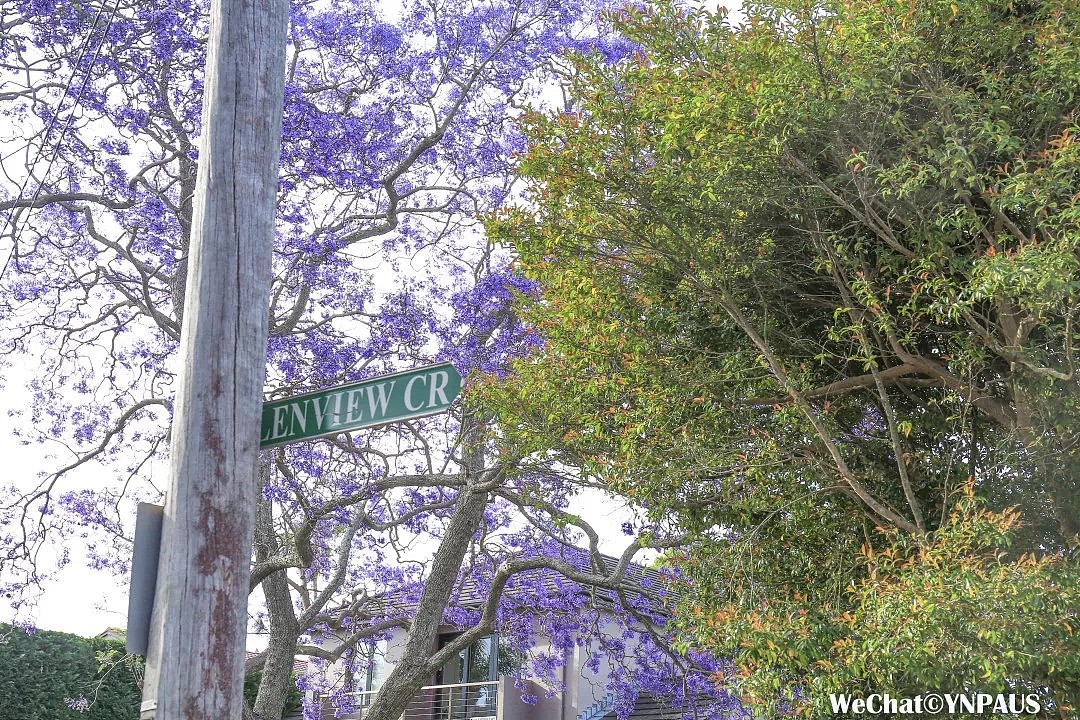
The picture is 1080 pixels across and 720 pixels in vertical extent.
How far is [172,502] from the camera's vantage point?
12.4 feet

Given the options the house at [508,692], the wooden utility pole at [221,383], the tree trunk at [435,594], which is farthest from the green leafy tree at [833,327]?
the house at [508,692]

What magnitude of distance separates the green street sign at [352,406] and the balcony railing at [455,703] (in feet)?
58.1

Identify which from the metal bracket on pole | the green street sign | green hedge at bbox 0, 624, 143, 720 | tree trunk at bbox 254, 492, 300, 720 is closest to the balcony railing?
green hedge at bbox 0, 624, 143, 720

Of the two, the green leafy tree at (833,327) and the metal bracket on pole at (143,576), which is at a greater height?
the green leafy tree at (833,327)

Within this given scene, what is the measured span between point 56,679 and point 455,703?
7.90 m

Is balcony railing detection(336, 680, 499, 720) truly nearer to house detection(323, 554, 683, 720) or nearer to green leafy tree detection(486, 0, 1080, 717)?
house detection(323, 554, 683, 720)

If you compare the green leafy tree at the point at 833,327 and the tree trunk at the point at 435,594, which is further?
the tree trunk at the point at 435,594

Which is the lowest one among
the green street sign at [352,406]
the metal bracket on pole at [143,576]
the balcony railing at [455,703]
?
the balcony railing at [455,703]

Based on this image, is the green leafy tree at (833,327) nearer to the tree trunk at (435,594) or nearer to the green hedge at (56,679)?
the tree trunk at (435,594)

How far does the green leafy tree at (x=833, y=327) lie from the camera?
7.48m

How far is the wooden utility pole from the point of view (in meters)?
3.62

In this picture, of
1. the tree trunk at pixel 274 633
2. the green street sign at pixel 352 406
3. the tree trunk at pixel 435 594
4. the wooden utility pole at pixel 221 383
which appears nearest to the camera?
the wooden utility pole at pixel 221 383

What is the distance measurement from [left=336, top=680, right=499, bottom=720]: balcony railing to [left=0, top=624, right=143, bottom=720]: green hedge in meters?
4.81

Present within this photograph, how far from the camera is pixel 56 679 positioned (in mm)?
20719
